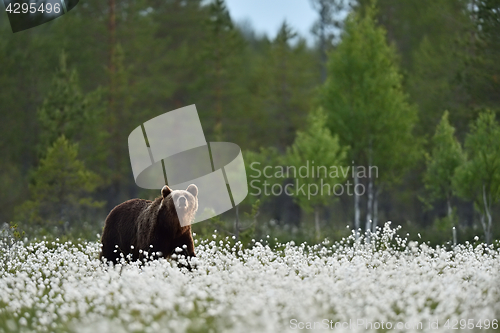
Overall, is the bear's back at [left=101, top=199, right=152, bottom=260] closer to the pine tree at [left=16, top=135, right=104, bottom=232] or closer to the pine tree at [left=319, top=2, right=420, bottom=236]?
the pine tree at [left=16, top=135, right=104, bottom=232]

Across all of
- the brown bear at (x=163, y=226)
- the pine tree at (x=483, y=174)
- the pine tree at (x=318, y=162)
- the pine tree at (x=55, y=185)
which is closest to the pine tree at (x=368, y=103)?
the pine tree at (x=318, y=162)

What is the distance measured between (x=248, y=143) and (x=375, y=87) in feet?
40.4

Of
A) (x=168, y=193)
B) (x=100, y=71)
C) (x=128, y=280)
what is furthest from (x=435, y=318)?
(x=100, y=71)

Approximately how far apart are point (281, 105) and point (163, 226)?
22013mm

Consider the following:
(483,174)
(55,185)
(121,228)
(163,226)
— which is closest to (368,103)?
(483,174)

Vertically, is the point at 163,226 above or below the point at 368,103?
below

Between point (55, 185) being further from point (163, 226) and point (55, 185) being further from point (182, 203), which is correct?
point (182, 203)

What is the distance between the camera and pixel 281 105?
3016cm

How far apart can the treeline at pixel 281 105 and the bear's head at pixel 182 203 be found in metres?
4.48

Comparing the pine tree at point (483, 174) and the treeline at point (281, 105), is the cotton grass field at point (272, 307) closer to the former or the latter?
the treeline at point (281, 105)

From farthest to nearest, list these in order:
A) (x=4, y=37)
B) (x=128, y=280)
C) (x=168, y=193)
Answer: (x=4, y=37)
(x=168, y=193)
(x=128, y=280)

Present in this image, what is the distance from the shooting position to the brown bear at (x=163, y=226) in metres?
8.55

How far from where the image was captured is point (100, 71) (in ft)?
99.7

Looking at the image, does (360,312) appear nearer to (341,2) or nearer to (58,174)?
(58,174)
